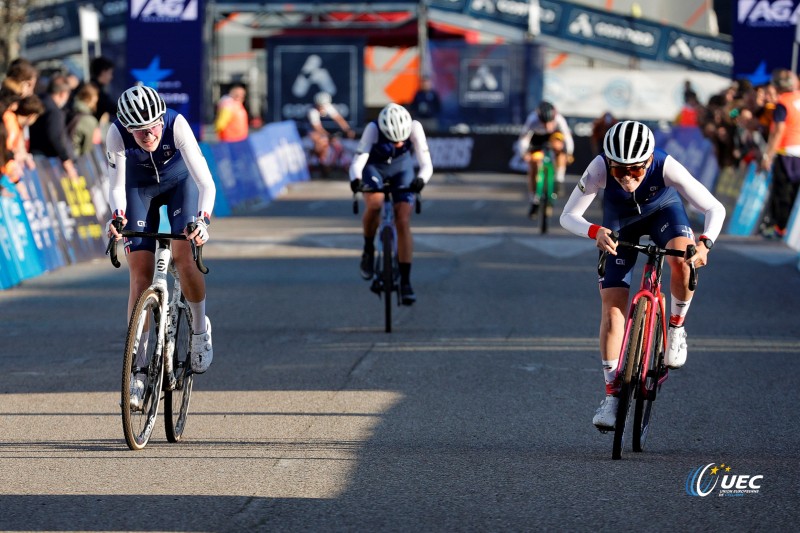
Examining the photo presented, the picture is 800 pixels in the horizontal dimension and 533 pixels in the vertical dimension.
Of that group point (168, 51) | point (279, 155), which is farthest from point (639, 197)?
point (279, 155)

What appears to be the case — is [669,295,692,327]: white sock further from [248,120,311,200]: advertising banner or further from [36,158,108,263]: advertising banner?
[248,120,311,200]: advertising banner

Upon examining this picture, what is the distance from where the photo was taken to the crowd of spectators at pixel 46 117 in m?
14.4

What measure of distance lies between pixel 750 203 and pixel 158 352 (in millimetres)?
14323

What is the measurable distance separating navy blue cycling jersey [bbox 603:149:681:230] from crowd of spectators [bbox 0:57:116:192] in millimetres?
7800

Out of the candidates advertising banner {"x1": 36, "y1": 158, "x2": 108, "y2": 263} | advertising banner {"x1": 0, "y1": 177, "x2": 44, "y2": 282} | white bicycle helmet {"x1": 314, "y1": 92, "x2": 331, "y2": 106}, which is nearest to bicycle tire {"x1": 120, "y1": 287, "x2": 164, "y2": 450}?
advertising banner {"x1": 0, "y1": 177, "x2": 44, "y2": 282}

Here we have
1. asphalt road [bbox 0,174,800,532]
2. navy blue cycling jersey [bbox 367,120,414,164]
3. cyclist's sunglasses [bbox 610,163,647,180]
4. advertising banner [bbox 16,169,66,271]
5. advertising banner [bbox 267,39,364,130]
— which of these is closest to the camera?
asphalt road [bbox 0,174,800,532]

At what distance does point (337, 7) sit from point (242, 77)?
1224 centimetres

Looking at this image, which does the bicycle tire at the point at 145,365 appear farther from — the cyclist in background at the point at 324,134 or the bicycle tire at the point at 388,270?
the cyclist in background at the point at 324,134

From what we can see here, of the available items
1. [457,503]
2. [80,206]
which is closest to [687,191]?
[457,503]

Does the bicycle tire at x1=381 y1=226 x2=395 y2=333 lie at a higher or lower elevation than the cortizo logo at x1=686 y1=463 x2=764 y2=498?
lower

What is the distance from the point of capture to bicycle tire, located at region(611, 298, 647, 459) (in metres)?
7.42

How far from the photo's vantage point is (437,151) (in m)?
34.3

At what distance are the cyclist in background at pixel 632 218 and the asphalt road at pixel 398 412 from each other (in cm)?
58

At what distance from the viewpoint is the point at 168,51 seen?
71.9 ft
